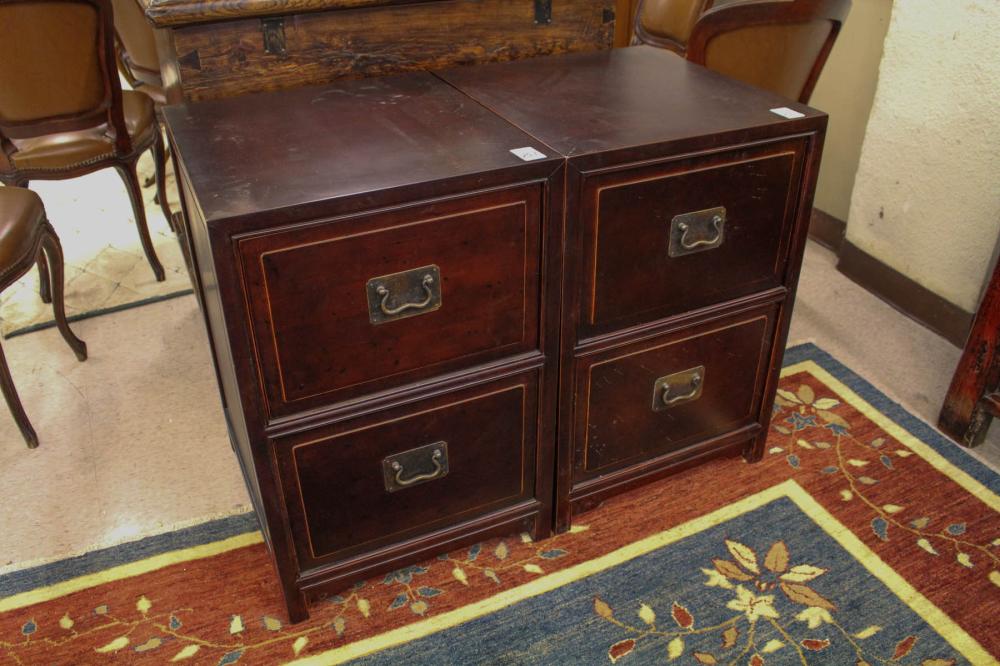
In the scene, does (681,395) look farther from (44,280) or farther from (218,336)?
(44,280)

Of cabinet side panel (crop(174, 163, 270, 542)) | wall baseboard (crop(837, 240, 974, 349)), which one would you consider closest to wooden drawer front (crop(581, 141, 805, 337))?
cabinet side panel (crop(174, 163, 270, 542))

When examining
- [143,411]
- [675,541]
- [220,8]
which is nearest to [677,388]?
[675,541]

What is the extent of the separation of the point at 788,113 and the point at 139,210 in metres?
1.85

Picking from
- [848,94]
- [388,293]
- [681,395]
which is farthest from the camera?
[848,94]

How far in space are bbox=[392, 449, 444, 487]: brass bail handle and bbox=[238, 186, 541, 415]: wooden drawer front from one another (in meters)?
0.16

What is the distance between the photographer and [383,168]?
1.18 metres

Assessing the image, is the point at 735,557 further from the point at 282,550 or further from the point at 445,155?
the point at 445,155

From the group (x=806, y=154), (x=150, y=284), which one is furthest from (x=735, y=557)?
(x=150, y=284)

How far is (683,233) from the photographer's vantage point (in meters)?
1.37

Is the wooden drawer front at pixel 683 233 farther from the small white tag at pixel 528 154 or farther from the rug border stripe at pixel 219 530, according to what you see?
the rug border stripe at pixel 219 530

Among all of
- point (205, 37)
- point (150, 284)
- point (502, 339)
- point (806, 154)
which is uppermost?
point (205, 37)

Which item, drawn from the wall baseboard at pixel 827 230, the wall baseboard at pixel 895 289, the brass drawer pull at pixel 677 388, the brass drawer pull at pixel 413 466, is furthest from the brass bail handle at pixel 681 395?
the wall baseboard at pixel 827 230

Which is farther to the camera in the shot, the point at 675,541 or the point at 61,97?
the point at 61,97

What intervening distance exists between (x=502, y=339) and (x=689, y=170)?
0.41 m
